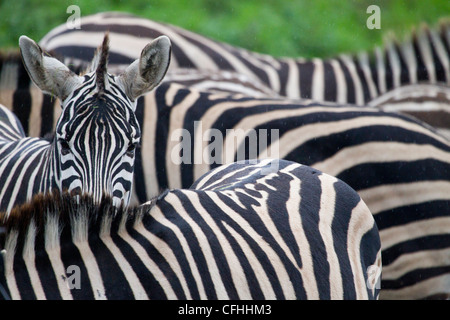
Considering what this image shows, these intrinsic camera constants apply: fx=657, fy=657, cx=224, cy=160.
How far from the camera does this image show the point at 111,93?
3463mm

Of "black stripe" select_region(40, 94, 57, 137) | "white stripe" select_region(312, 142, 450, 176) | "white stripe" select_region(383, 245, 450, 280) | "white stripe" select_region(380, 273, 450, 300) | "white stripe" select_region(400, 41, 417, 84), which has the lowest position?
"white stripe" select_region(380, 273, 450, 300)

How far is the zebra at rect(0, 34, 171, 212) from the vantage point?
10.8ft

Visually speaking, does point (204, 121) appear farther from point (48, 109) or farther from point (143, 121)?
point (48, 109)

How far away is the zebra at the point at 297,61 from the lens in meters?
6.80

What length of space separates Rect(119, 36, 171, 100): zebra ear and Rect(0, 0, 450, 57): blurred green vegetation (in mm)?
7255

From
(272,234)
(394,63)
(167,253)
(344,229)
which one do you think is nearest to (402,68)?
(394,63)

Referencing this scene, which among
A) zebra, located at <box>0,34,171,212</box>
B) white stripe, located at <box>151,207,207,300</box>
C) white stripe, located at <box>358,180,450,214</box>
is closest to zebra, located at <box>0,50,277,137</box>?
zebra, located at <box>0,34,171,212</box>

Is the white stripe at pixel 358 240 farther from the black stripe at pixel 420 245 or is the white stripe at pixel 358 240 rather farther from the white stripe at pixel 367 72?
the white stripe at pixel 367 72

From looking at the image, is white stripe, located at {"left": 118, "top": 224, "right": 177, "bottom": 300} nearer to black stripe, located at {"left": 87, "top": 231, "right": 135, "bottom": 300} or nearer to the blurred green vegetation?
black stripe, located at {"left": 87, "top": 231, "right": 135, "bottom": 300}

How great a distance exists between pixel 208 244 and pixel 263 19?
10.2m

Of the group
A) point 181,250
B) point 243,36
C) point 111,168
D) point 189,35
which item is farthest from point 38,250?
point 243,36

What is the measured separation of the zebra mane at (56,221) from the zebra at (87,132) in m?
0.77

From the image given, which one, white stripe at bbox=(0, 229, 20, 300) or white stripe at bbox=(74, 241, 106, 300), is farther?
white stripe at bbox=(74, 241, 106, 300)
